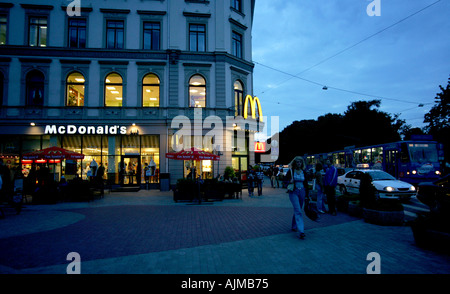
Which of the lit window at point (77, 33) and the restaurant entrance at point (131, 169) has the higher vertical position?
the lit window at point (77, 33)

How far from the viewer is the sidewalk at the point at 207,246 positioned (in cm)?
462

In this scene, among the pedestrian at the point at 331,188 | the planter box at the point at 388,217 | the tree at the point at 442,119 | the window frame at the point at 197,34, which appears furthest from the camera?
the tree at the point at 442,119

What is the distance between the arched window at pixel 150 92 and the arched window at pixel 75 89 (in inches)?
190

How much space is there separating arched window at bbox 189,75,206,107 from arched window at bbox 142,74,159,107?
9.03 feet

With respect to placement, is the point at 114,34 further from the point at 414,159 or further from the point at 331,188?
the point at 414,159

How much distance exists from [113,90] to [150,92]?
2.91 m

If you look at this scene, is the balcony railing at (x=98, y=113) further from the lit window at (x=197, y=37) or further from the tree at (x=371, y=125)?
the tree at (x=371, y=125)

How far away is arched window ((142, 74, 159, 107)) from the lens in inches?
810

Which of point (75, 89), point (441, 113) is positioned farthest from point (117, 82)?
point (441, 113)

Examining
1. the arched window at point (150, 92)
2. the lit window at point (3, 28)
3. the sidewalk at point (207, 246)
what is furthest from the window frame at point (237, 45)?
the lit window at point (3, 28)

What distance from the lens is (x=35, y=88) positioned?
19875 millimetres
